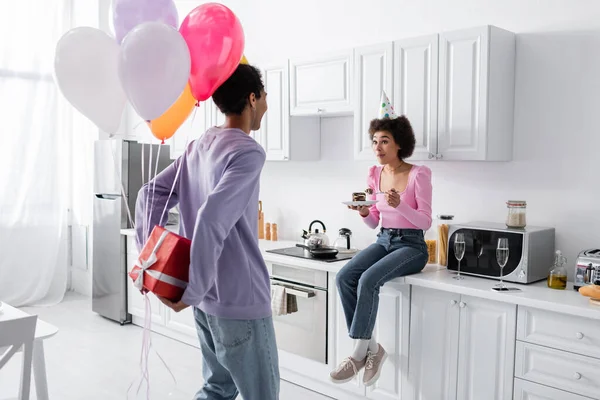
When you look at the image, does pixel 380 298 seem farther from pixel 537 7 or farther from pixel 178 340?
pixel 178 340

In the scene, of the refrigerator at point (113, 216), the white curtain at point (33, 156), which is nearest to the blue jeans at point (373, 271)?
the refrigerator at point (113, 216)

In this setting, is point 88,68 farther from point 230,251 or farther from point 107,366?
point 107,366

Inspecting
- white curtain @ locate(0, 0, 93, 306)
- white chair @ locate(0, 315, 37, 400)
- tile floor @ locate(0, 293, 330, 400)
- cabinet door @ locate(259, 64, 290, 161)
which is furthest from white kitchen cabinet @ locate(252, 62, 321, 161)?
white curtain @ locate(0, 0, 93, 306)

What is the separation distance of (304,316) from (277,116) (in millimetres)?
1330

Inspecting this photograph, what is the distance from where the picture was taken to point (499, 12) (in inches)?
126

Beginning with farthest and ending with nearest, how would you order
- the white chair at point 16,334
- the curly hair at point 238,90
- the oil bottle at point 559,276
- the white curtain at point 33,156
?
the white curtain at point 33,156 < the oil bottle at point 559,276 < the white chair at point 16,334 < the curly hair at point 238,90

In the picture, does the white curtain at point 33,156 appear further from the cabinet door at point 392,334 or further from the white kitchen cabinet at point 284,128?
the cabinet door at point 392,334

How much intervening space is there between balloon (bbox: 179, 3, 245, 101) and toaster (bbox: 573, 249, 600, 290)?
177 cm

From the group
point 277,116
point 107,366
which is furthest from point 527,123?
point 107,366

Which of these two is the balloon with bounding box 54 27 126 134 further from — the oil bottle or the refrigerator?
the refrigerator

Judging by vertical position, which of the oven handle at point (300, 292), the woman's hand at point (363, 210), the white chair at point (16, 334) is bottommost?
the oven handle at point (300, 292)

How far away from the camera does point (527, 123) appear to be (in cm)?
313

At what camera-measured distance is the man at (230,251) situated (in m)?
1.74

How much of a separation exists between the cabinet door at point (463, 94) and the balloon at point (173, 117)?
1.37 meters
